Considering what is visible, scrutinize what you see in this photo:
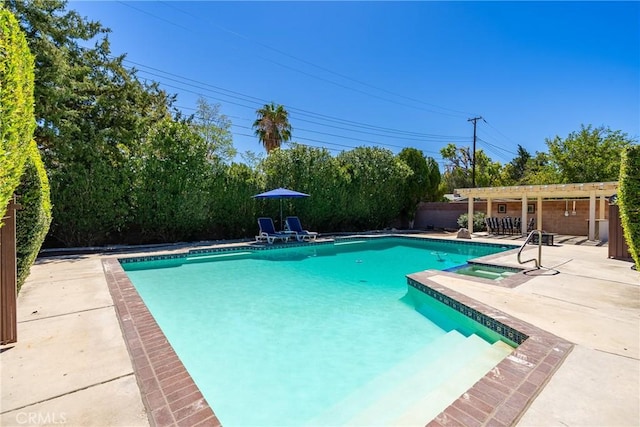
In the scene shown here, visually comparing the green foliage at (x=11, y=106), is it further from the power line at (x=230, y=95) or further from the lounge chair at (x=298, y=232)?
the power line at (x=230, y=95)

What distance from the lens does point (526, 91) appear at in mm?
20141

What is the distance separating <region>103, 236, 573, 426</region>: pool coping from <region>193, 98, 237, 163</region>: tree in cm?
2085

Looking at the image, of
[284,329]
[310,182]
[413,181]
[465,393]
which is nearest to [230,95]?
[310,182]

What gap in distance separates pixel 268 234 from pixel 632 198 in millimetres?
11426

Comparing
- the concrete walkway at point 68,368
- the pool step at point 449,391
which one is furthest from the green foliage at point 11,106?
the pool step at point 449,391

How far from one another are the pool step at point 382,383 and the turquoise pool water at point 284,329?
0.13ft

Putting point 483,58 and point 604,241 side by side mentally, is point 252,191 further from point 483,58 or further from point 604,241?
point 604,241

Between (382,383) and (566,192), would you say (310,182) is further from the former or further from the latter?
(382,383)

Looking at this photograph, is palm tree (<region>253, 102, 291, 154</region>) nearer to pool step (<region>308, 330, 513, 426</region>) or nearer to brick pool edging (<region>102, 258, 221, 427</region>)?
brick pool edging (<region>102, 258, 221, 427</region>)

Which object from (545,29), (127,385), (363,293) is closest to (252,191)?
(363,293)

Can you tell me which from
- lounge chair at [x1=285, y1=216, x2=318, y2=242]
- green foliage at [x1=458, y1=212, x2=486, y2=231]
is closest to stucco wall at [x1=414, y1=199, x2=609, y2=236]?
green foliage at [x1=458, y1=212, x2=486, y2=231]

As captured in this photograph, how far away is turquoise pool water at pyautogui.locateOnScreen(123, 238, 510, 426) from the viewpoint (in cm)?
330

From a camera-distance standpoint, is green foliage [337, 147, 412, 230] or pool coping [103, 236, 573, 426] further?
green foliage [337, 147, 412, 230]

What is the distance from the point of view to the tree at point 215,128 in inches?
918
